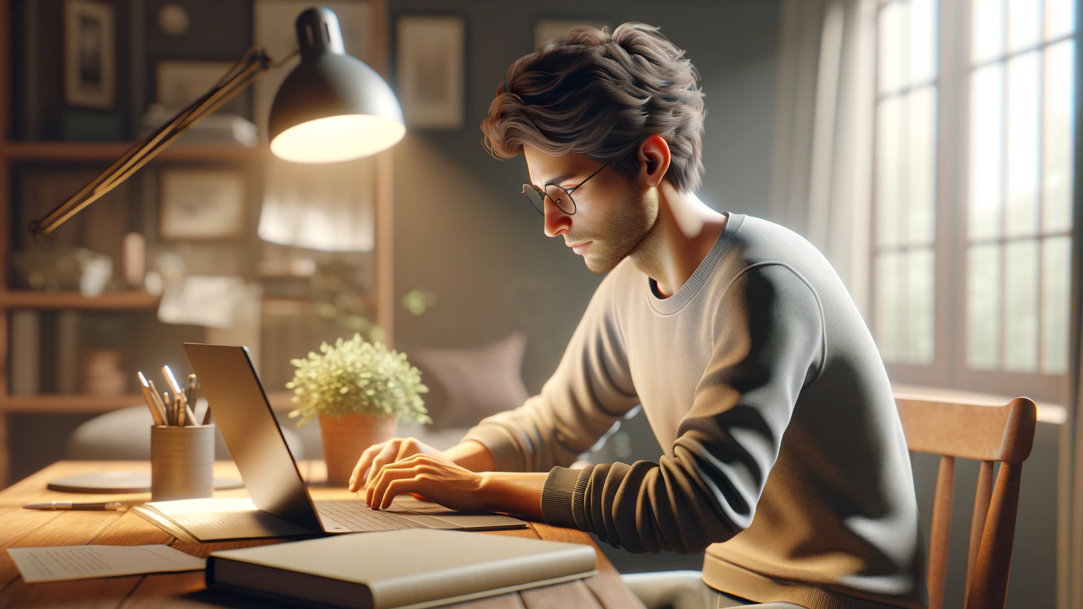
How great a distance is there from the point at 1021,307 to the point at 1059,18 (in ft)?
2.64

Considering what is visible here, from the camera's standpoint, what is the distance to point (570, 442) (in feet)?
5.03

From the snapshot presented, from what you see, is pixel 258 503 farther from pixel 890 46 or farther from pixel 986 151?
pixel 890 46

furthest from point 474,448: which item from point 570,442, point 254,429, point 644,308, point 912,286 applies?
point 912,286

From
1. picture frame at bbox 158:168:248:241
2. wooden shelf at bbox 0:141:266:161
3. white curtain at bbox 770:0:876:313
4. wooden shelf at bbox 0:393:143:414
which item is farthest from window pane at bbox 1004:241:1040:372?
wooden shelf at bbox 0:393:143:414

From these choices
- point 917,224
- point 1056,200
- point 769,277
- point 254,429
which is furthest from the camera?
point 917,224

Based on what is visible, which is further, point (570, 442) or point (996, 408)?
point (570, 442)

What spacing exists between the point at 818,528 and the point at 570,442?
0.47 meters

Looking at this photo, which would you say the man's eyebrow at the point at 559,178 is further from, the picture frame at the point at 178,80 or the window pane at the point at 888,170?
the picture frame at the point at 178,80

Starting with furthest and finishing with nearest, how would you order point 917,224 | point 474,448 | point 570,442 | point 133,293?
1. point 133,293
2. point 917,224
3. point 570,442
4. point 474,448

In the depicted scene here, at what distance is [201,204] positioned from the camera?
402 cm

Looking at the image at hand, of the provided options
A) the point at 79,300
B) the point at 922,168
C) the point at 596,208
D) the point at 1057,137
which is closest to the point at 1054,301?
the point at 1057,137

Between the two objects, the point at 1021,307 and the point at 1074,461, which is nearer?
the point at 1074,461

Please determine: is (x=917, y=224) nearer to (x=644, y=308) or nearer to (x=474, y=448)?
(x=644, y=308)

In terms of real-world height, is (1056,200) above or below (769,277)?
above
